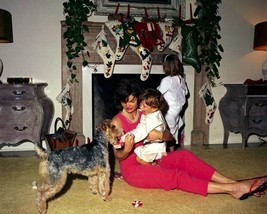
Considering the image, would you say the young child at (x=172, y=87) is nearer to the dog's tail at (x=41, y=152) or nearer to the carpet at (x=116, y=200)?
the carpet at (x=116, y=200)

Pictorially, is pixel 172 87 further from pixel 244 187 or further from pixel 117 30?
pixel 244 187

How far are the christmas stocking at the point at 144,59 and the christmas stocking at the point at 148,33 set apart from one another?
0.07 metres

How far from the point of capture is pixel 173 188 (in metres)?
2.21

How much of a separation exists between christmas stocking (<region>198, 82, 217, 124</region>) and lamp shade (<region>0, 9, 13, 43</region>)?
3.10 metres

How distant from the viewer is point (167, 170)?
85.5 inches

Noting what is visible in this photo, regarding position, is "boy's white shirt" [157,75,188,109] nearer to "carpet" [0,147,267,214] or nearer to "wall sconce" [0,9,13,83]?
"carpet" [0,147,267,214]

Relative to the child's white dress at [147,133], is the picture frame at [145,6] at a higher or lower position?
higher

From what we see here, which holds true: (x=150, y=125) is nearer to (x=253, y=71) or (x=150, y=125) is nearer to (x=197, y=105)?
(x=197, y=105)

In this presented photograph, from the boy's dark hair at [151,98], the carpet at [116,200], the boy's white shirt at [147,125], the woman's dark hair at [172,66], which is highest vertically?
the woman's dark hair at [172,66]

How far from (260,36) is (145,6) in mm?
1980

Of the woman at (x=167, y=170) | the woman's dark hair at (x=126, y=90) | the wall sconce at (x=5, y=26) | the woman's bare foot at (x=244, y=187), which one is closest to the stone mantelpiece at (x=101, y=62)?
the wall sconce at (x=5, y=26)

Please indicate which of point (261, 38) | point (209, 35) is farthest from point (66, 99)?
point (261, 38)

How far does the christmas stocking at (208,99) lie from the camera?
4.31m

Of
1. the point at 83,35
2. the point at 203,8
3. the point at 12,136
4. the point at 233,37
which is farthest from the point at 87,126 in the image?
the point at 233,37
